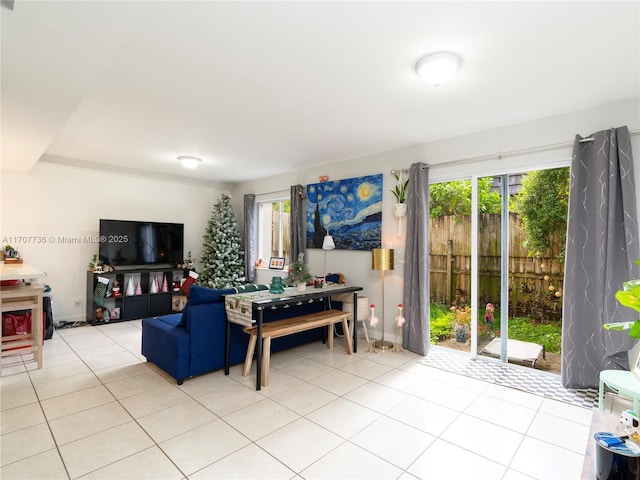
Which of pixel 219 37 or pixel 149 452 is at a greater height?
pixel 219 37

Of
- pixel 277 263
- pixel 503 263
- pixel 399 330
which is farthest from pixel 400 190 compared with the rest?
pixel 277 263

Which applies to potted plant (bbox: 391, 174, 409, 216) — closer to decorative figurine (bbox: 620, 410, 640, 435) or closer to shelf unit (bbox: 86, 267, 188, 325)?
decorative figurine (bbox: 620, 410, 640, 435)

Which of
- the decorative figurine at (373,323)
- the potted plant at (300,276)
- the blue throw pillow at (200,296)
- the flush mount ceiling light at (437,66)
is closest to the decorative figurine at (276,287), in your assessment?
the potted plant at (300,276)

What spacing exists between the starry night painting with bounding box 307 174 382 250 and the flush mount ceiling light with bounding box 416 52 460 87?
2.27m

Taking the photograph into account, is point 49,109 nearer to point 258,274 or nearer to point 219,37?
point 219,37

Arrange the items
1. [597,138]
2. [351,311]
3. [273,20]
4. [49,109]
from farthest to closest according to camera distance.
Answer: [351,311], [597,138], [49,109], [273,20]

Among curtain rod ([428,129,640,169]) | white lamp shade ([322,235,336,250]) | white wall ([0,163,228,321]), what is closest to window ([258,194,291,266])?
white lamp shade ([322,235,336,250])

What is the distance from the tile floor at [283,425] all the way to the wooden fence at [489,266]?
3.37 feet

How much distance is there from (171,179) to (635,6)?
6.57 metres

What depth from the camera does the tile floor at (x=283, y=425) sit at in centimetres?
202

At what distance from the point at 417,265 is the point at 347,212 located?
1.41m

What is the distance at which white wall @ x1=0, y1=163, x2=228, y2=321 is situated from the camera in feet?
16.3

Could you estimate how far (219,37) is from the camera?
82.7 inches

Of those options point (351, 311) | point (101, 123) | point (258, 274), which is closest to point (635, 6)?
point (351, 311)
